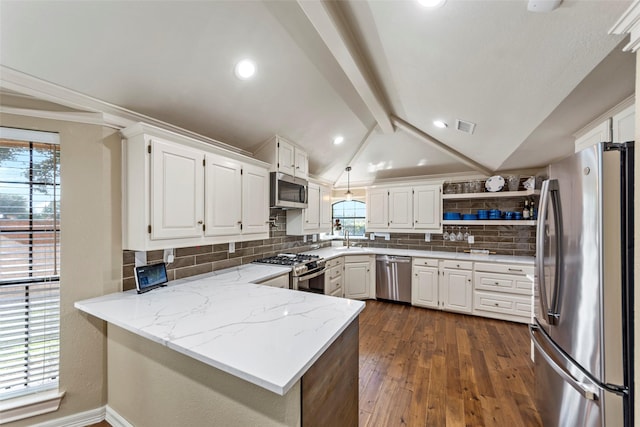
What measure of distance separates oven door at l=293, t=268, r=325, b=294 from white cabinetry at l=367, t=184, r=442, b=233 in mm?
1772

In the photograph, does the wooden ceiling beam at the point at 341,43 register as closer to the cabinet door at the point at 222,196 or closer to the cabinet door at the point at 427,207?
the cabinet door at the point at 222,196

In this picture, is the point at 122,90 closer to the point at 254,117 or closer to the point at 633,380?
the point at 254,117

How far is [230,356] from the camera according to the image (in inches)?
39.0

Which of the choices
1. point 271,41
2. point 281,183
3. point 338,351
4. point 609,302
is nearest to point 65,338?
point 338,351

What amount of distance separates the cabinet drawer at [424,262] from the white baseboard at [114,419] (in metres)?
3.88

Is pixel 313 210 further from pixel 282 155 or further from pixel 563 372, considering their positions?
pixel 563 372

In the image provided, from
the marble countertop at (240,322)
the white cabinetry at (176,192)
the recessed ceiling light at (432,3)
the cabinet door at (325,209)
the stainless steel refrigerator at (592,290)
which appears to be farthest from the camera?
the cabinet door at (325,209)

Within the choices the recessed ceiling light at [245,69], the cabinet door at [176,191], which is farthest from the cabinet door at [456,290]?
the recessed ceiling light at [245,69]

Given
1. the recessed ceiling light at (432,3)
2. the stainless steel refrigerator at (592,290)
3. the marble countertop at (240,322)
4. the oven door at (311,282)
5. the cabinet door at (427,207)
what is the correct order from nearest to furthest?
the marble countertop at (240,322), the stainless steel refrigerator at (592,290), the recessed ceiling light at (432,3), the oven door at (311,282), the cabinet door at (427,207)

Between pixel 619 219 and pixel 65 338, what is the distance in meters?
3.37

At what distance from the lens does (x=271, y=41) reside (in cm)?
193

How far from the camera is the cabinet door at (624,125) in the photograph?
141cm

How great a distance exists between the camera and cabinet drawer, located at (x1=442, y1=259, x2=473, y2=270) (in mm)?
3684

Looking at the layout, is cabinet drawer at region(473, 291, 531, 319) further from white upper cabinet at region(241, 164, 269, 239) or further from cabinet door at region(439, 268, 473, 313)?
white upper cabinet at region(241, 164, 269, 239)
